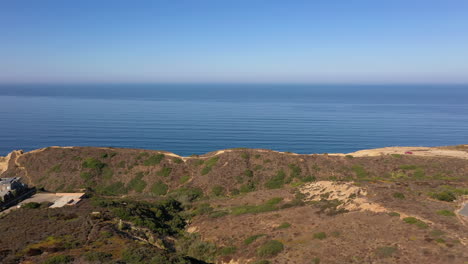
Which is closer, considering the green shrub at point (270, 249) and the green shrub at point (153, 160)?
the green shrub at point (270, 249)

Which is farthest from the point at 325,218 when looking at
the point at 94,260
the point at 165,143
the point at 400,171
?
the point at 165,143

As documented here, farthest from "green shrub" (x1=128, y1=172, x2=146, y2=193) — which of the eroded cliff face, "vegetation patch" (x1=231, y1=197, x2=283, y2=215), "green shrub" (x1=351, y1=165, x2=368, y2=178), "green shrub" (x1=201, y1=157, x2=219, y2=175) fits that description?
"green shrub" (x1=351, y1=165, x2=368, y2=178)

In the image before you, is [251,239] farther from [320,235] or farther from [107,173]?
[107,173]

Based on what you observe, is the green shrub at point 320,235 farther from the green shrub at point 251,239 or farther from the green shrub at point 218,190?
the green shrub at point 218,190

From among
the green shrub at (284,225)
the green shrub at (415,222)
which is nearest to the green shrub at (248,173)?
the green shrub at (284,225)

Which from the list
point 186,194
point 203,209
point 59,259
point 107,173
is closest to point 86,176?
point 107,173
